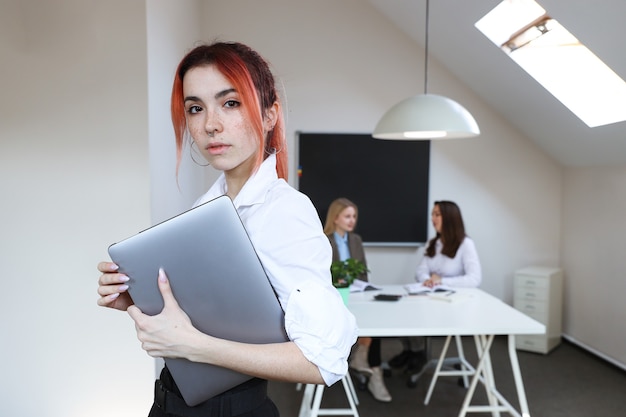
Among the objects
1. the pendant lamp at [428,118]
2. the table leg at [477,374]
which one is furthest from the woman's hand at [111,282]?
the table leg at [477,374]

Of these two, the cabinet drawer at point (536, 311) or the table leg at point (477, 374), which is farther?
the cabinet drawer at point (536, 311)

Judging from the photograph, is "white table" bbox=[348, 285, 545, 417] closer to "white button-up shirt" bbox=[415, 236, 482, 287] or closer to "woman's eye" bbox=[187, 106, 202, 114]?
"white button-up shirt" bbox=[415, 236, 482, 287]

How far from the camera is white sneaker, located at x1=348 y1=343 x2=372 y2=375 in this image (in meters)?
3.80

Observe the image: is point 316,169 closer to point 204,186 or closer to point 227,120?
point 204,186

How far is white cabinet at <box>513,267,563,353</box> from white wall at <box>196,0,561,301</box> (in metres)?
0.44

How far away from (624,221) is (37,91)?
4.13m

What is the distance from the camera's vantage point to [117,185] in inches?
98.2

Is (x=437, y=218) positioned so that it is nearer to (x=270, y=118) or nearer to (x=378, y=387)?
(x=378, y=387)

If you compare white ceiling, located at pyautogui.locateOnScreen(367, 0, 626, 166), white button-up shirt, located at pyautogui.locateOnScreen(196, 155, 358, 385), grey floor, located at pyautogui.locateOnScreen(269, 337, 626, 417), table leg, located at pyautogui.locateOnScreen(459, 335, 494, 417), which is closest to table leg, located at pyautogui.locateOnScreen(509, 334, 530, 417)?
table leg, located at pyautogui.locateOnScreen(459, 335, 494, 417)

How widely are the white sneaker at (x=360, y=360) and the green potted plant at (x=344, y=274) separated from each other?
1.03 meters

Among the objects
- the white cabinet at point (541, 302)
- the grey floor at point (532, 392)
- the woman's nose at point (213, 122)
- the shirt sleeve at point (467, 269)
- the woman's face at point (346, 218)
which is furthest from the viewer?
the white cabinet at point (541, 302)

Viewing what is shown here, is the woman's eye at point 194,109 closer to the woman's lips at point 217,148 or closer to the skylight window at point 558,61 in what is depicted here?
the woman's lips at point 217,148

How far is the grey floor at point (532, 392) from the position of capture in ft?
11.4

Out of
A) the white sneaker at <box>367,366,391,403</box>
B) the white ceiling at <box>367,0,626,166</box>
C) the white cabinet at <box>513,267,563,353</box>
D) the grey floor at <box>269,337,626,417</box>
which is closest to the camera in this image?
the white ceiling at <box>367,0,626,166</box>
